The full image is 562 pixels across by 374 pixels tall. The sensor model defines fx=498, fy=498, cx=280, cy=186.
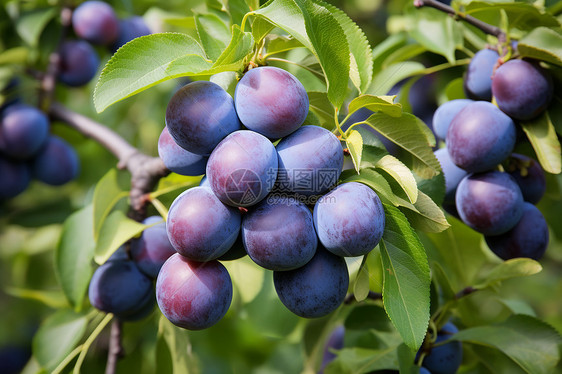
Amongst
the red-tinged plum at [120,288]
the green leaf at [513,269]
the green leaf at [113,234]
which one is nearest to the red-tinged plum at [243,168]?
the green leaf at [113,234]

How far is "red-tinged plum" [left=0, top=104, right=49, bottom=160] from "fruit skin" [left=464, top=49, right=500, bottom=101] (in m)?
1.26

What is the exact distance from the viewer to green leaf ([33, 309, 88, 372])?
1204 millimetres

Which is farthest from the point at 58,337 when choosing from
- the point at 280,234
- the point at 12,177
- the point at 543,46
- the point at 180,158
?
the point at 543,46

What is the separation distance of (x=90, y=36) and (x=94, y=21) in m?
0.05

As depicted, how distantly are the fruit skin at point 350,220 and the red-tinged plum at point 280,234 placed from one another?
3 cm

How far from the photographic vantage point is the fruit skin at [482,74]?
1065mm

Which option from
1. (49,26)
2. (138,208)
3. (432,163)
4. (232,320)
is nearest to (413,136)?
(432,163)

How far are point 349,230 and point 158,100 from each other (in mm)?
1481

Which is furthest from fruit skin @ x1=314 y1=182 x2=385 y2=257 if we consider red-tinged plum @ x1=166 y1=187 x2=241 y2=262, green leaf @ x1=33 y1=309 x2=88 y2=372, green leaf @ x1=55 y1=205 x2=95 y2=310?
green leaf @ x1=33 y1=309 x2=88 y2=372

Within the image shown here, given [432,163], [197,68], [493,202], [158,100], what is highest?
[197,68]

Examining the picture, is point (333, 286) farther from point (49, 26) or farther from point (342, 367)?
point (49, 26)

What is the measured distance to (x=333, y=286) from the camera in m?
0.74

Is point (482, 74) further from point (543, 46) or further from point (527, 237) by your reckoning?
point (527, 237)

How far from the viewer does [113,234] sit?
99cm
